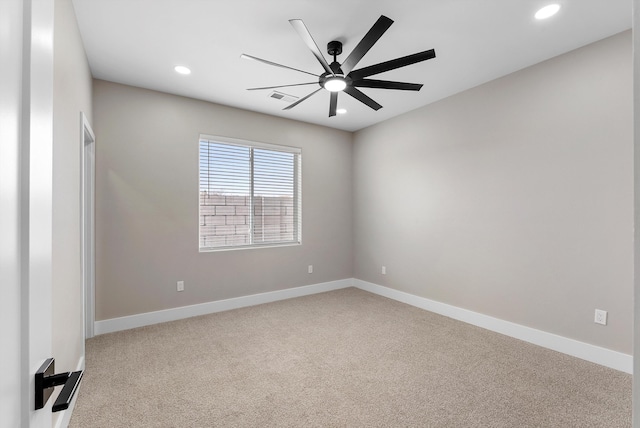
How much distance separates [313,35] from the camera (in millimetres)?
2561

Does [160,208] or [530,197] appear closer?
[530,197]

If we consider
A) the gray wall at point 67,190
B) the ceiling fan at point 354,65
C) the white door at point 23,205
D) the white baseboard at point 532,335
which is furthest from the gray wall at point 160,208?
the white door at point 23,205

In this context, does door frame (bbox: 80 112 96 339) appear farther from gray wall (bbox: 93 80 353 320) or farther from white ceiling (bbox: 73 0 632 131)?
white ceiling (bbox: 73 0 632 131)

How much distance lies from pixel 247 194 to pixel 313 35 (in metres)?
2.44

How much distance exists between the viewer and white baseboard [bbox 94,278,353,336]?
337 cm

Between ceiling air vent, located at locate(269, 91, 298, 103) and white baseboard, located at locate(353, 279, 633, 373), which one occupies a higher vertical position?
ceiling air vent, located at locate(269, 91, 298, 103)

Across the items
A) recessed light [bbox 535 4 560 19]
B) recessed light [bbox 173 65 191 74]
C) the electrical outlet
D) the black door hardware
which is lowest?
the electrical outlet

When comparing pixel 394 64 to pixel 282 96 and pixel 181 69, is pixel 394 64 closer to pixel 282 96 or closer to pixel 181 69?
pixel 282 96

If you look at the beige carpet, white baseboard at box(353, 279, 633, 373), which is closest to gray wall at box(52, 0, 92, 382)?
the beige carpet

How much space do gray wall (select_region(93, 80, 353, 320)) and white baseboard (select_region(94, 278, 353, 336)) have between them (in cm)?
7

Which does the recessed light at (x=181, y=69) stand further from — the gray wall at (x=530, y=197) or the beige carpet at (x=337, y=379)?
the beige carpet at (x=337, y=379)

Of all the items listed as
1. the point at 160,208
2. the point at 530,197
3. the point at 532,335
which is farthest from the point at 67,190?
the point at 532,335

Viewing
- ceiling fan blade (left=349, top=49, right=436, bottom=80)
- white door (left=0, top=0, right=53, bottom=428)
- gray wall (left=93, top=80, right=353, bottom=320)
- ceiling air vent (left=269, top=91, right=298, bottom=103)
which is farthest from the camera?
ceiling air vent (left=269, top=91, right=298, bottom=103)

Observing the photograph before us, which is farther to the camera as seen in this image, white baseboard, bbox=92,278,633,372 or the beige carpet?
white baseboard, bbox=92,278,633,372
